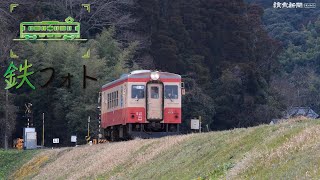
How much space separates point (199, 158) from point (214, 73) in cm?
3902

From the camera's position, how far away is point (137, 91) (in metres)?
29.2

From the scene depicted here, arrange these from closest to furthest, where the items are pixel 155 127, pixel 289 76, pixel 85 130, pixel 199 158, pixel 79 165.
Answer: pixel 199 158 → pixel 79 165 → pixel 155 127 → pixel 85 130 → pixel 289 76

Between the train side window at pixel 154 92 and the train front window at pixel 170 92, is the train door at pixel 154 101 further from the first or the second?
the train front window at pixel 170 92

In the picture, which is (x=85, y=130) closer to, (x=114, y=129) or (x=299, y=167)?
(x=114, y=129)

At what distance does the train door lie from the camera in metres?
29.3

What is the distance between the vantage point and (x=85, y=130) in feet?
143

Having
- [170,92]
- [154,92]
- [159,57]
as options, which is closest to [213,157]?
[154,92]

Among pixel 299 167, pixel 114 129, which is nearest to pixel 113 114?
pixel 114 129

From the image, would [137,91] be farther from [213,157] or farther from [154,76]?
[213,157]

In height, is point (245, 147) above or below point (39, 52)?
below

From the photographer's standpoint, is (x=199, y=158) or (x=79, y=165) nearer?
(x=199, y=158)

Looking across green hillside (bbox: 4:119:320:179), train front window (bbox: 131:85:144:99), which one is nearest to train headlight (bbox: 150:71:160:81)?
train front window (bbox: 131:85:144:99)

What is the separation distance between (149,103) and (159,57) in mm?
24764

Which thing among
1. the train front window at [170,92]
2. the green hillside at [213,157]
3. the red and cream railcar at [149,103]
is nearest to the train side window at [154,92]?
the red and cream railcar at [149,103]
